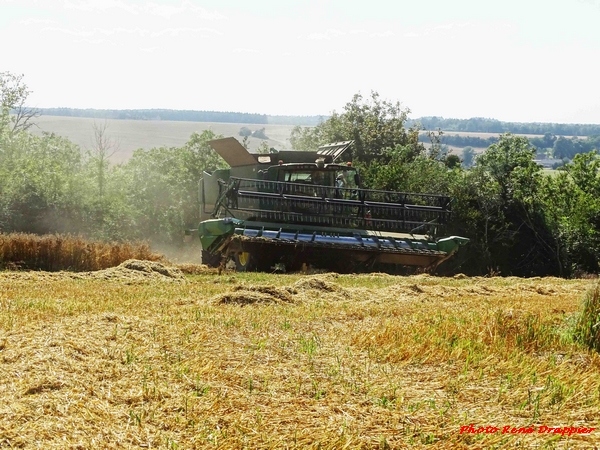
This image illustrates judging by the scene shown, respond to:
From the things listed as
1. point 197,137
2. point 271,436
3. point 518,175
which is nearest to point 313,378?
point 271,436

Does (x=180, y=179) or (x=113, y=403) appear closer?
(x=113, y=403)

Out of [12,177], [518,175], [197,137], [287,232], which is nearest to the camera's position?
[287,232]

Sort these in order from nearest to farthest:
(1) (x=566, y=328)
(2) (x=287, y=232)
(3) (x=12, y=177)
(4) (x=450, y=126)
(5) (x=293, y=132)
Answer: (1) (x=566, y=328), (2) (x=287, y=232), (3) (x=12, y=177), (5) (x=293, y=132), (4) (x=450, y=126)

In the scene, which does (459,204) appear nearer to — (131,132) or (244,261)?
(244,261)

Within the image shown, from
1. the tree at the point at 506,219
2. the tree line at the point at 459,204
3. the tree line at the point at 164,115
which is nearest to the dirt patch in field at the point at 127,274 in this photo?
the tree line at the point at 459,204

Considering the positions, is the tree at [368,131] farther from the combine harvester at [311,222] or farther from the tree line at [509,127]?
the tree line at [509,127]

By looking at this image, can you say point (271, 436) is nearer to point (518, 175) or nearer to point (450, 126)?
point (518, 175)

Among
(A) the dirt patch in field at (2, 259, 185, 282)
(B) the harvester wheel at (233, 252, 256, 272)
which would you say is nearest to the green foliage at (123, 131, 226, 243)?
(B) the harvester wheel at (233, 252, 256, 272)

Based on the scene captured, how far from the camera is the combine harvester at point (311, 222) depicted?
1725 centimetres

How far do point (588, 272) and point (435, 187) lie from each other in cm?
586

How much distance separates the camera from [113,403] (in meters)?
5.20

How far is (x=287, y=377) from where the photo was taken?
5.95 m

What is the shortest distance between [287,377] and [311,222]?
12.3 metres

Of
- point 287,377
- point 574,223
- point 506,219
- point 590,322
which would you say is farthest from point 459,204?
point 287,377
